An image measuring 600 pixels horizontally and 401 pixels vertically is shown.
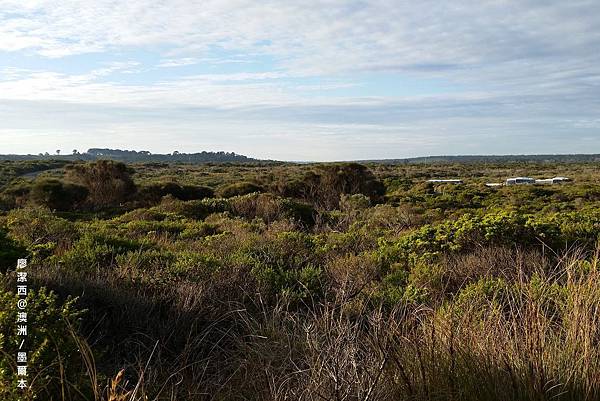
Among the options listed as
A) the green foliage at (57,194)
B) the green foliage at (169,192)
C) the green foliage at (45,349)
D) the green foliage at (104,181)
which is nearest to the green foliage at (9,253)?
the green foliage at (45,349)

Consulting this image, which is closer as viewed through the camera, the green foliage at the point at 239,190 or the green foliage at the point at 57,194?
the green foliage at the point at 57,194

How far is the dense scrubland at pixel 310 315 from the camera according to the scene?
3.10 m

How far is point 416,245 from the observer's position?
958 cm

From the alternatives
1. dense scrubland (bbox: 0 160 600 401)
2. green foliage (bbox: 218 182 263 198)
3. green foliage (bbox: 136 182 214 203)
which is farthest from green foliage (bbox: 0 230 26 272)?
green foliage (bbox: 136 182 214 203)

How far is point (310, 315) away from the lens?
18.1 ft

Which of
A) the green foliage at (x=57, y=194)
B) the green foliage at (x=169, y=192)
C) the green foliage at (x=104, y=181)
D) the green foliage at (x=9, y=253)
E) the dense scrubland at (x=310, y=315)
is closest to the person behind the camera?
the dense scrubland at (x=310, y=315)

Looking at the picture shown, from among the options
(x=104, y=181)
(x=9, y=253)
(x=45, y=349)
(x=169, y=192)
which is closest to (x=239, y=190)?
(x=169, y=192)

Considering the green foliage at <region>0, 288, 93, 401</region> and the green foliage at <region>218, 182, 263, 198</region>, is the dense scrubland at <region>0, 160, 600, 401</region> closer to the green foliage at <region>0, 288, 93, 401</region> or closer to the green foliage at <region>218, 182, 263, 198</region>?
the green foliage at <region>0, 288, 93, 401</region>

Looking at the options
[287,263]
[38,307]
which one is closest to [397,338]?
[38,307]

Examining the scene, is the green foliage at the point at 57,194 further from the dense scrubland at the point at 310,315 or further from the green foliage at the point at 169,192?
the dense scrubland at the point at 310,315

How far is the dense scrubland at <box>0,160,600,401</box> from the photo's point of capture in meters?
3.10

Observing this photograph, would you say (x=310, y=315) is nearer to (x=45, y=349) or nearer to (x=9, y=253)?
(x=45, y=349)

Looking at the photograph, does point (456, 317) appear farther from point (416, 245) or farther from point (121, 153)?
point (121, 153)

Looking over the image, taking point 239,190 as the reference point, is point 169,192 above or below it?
below
